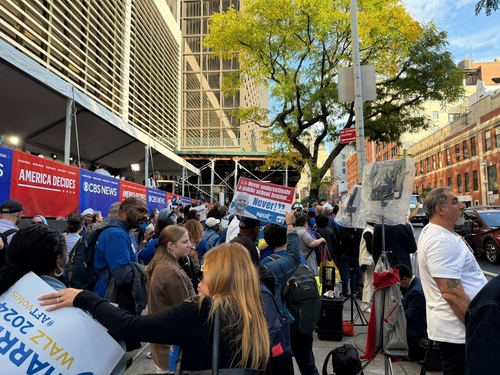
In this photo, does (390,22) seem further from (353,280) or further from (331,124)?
(353,280)

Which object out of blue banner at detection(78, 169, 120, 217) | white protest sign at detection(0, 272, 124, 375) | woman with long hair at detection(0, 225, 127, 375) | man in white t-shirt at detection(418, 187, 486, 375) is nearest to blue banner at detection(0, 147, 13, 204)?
blue banner at detection(78, 169, 120, 217)

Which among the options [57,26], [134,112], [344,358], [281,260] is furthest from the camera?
[134,112]

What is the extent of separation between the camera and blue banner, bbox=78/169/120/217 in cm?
769

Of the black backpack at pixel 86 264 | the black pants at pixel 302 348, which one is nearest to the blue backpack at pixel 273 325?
the black pants at pixel 302 348

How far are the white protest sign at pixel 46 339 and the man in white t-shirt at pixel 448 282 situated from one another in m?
2.25

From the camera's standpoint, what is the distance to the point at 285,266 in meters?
3.05

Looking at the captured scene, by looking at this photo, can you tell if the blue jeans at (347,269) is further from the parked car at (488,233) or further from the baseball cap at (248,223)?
the parked car at (488,233)

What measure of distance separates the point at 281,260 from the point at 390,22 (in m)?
13.2

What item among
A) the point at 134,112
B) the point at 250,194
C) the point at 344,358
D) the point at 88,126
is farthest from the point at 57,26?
the point at 344,358

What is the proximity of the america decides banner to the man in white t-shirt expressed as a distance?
5708 millimetres

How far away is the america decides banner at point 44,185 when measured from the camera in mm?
5605

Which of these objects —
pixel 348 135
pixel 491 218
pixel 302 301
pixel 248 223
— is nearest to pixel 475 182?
pixel 491 218

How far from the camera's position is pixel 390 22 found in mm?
13250

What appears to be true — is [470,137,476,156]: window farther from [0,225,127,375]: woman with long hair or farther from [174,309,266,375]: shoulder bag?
[0,225,127,375]: woman with long hair
